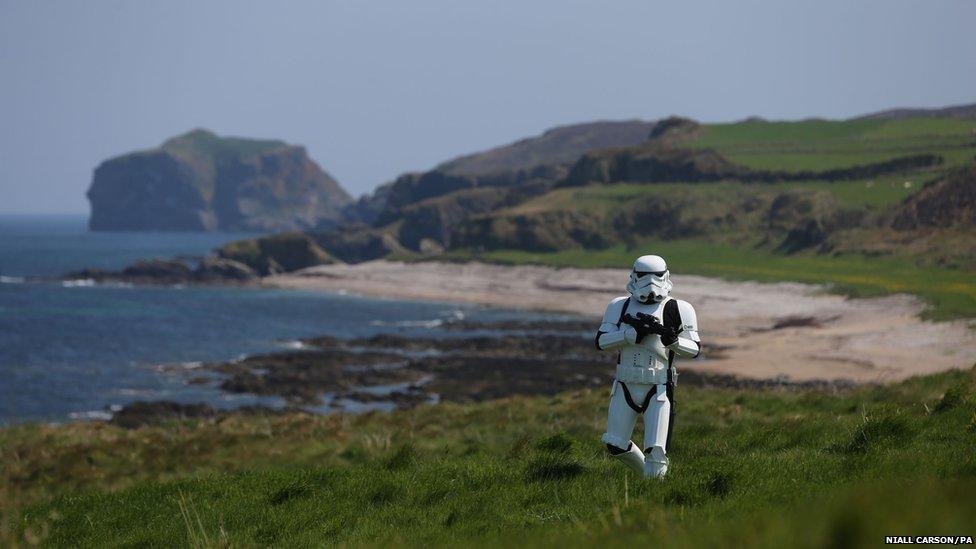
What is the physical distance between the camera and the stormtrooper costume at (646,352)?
9492 mm

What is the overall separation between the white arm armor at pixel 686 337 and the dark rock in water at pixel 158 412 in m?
30.5

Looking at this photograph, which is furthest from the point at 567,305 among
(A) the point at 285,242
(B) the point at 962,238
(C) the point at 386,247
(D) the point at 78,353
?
(C) the point at 386,247

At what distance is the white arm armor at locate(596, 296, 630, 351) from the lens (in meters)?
9.77

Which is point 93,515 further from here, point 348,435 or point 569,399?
point 569,399

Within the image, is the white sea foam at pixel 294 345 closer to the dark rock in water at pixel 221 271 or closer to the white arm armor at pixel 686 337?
the dark rock in water at pixel 221 271

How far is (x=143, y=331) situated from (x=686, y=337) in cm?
6223

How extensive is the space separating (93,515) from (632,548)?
21.9 ft

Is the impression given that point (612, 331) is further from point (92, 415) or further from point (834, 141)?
point (834, 141)

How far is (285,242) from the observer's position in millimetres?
125000

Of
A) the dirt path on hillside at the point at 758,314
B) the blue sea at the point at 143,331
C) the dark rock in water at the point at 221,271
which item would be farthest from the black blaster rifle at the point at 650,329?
the dark rock in water at the point at 221,271

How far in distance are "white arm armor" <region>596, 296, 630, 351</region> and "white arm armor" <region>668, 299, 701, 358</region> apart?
51 cm

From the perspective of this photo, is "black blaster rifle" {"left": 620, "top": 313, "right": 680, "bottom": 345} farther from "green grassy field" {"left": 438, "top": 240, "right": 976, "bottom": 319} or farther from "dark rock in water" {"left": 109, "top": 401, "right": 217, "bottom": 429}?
"green grassy field" {"left": 438, "top": 240, "right": 976, "bottom": 319}

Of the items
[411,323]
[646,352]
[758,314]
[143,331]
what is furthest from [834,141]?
[646,352]

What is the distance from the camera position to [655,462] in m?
9.23
